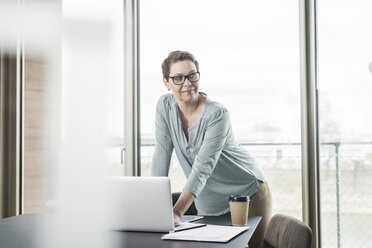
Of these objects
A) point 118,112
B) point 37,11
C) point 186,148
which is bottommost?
point 186,148

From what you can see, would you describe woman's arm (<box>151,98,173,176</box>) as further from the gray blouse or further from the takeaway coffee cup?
the takeaway coffee cup

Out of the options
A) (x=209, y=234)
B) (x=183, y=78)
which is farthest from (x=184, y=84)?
(x=209, y=234)

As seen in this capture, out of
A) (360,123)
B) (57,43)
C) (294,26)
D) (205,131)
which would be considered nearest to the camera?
(205,131)

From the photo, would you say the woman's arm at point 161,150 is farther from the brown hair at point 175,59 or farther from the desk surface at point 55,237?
the desk surface at point 55,237

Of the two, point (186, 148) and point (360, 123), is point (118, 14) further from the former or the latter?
point (360, 123)

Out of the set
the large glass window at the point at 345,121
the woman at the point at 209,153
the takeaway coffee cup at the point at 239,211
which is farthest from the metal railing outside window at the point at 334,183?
the takeaway coffee cup at the point at 239,211

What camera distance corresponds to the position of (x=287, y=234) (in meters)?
1.46

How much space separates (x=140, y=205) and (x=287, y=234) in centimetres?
50

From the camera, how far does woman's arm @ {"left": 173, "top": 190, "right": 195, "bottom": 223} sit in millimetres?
1634

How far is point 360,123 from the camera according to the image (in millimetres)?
2465

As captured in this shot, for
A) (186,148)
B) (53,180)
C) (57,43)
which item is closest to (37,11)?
(57,43)

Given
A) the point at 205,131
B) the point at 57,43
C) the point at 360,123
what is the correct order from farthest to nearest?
1. the point at 57,43
2. the point at 360,123
3. the point at 205,131

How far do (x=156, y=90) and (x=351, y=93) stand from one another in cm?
126

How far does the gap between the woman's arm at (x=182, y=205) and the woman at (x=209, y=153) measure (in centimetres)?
13
